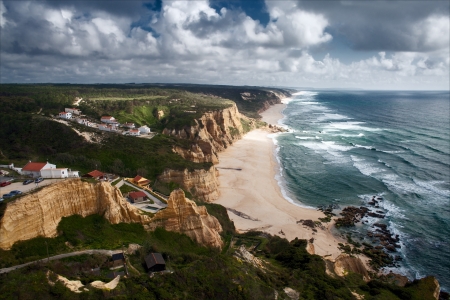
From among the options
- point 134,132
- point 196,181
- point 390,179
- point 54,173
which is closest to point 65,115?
point 134,132

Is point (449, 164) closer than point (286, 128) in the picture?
Yes

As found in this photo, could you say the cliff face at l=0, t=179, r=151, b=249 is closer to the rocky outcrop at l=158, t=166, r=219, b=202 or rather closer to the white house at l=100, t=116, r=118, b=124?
the rocky outcrop at l=158, t=166, r=219, b=202

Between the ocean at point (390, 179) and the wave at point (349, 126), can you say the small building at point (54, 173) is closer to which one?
the ocean at point (390, 179)

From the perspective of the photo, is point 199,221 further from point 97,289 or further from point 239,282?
point 97,289

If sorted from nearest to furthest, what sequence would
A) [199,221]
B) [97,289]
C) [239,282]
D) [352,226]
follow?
[97,289] → [239,282] → [199,221] → [352,226]

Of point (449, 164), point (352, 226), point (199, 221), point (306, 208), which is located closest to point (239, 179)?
point (306, 208)

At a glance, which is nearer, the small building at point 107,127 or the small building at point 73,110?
the small building at point 107,127

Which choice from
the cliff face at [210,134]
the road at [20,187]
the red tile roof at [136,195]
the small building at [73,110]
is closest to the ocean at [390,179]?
the cliff face at [210,134]
